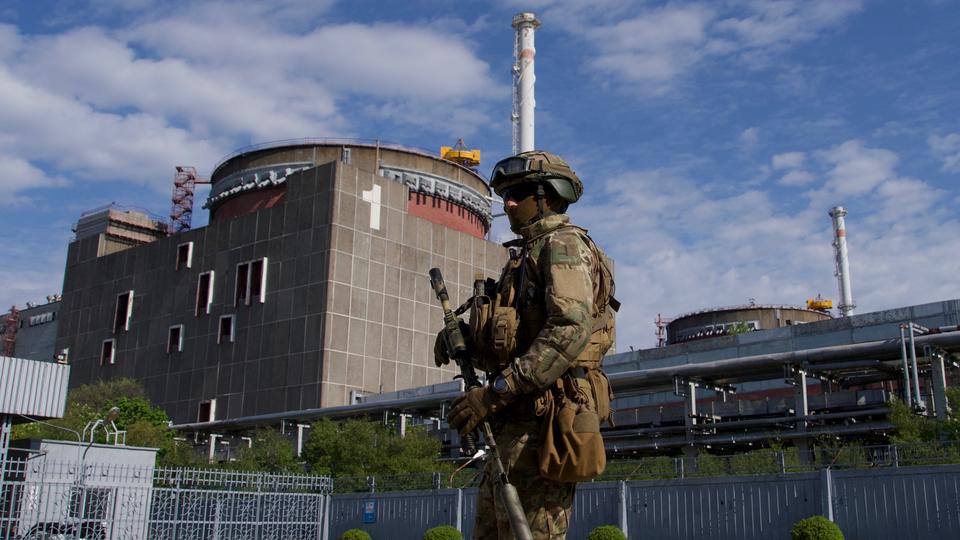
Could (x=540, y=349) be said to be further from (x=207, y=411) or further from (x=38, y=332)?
(x=38, y=332)

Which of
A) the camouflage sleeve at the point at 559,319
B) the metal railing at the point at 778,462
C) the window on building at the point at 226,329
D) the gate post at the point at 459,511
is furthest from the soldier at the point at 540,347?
the window on building at the point at 226,329

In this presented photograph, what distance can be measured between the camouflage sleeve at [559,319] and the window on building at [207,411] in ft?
201

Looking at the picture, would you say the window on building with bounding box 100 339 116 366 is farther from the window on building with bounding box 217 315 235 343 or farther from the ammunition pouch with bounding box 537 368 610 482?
the ammunition pouch with bounding box 537 368 610 482

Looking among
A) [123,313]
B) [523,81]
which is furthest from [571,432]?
[123,313]

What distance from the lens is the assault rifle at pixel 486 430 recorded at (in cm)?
520

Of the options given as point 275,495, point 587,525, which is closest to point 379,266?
point 275,495

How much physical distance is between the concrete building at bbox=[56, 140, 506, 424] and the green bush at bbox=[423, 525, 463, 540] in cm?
3432

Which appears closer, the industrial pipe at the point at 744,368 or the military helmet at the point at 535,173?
the military helmet at the point at 535,173

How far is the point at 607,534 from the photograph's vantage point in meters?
21.7

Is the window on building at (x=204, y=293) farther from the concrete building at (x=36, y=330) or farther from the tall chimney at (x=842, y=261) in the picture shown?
the tall chimney at (x=842, y=261)

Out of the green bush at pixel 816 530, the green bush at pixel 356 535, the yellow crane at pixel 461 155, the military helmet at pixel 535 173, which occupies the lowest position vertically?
the green bush at pixel 356 535

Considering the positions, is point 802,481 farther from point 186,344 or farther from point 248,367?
point 186,344

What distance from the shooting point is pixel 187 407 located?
65.4 m

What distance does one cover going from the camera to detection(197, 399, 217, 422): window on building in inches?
2496
